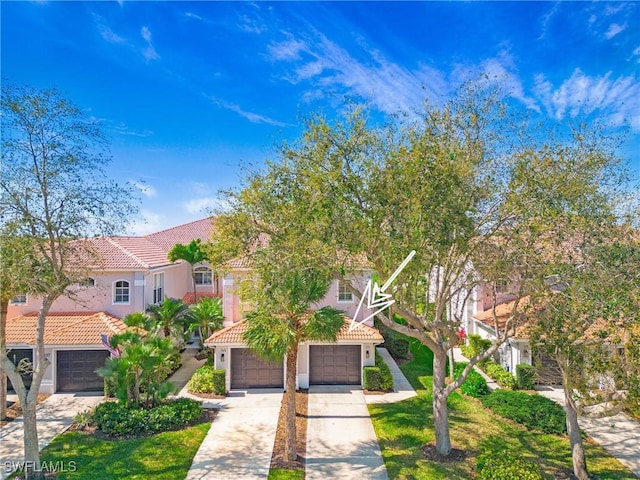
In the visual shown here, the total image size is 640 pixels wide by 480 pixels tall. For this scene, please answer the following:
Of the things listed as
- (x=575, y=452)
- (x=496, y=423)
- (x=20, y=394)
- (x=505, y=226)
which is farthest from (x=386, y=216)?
(x=20, y=394)

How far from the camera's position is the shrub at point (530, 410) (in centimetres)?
1515

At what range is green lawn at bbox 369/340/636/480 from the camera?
41.1 feet

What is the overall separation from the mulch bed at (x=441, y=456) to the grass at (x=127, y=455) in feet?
25.3

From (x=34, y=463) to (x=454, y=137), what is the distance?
1606 cm

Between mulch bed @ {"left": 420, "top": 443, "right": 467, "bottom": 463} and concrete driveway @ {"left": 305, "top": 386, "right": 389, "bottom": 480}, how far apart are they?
1.53 m

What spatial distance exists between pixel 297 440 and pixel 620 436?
39.2ft

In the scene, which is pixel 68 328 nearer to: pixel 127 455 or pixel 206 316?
pixel 206 316

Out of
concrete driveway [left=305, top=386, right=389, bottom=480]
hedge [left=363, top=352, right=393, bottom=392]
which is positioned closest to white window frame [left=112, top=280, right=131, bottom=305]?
concrete driveway [left=305, top=386, right=389, bottom=480]

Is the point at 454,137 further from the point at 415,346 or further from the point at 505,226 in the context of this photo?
the point at 415,346

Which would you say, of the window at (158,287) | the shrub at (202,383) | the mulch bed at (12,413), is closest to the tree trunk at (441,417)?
the shrub at (202,383)

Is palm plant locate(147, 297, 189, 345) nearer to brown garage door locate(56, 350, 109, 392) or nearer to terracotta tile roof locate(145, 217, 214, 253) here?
brown garage door locate(56, 350, 109, 392)

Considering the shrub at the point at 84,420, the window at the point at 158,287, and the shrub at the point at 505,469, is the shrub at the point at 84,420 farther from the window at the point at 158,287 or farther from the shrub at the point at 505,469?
the shrub at the point at 505,469

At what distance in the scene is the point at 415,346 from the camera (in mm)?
27656

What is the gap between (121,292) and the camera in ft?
74.2
